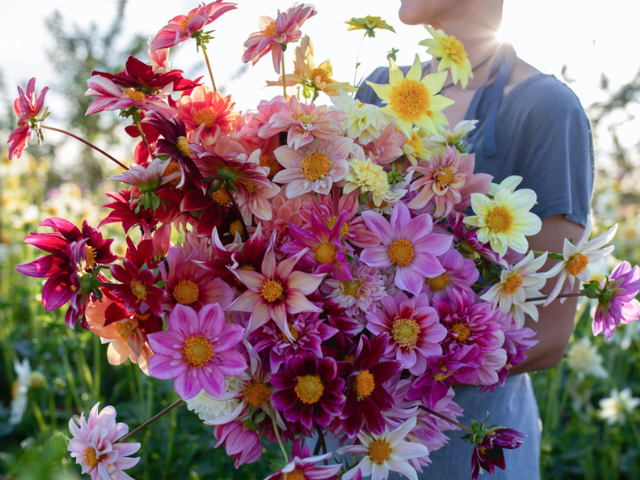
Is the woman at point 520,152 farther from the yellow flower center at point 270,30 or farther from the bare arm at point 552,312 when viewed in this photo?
the yellow flower center at point 270,30

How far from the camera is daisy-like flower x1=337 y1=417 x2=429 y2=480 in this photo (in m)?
0.52

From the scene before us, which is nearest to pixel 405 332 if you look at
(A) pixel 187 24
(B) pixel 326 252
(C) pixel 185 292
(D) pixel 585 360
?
(B) pixel 326 252

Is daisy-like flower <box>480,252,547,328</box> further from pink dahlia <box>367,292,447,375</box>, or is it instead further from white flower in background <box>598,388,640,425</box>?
white flower in background <box>598,388,640,425</box>

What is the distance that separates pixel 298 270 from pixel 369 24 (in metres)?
0.45

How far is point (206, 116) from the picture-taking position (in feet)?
1.90

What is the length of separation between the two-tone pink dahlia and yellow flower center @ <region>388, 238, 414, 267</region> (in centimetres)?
15

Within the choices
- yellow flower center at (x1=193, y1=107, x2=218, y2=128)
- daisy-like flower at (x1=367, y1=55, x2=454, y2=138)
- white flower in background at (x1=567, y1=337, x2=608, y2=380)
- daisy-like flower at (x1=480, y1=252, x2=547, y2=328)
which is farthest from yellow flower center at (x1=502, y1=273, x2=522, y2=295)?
white flower in background at (x1=567, y1=337, x2=608, y2=380)

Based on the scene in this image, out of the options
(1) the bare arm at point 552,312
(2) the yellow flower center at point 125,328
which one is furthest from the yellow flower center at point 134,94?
(1) the bare arm at point 552,312

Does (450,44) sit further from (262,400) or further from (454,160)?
(262,400)

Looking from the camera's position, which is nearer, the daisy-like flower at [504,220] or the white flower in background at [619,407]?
the daisy-like flower at [504,220]

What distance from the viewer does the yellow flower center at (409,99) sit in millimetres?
618

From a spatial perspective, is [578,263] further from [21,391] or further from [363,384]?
[21,391]

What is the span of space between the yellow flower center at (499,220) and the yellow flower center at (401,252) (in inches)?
4.5

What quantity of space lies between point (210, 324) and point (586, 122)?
81 centimetres
